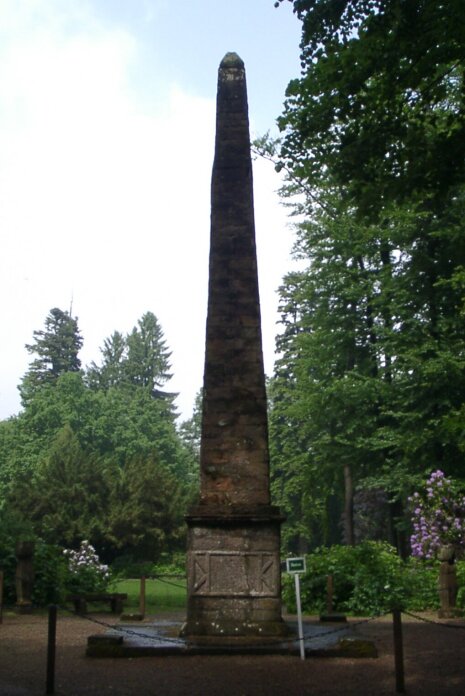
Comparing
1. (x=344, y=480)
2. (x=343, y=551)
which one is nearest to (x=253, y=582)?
(x=343, y=551)

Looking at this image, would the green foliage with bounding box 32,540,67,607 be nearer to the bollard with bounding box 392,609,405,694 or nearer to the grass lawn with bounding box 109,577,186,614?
the grass lawn with bounding box 109,577,186,614

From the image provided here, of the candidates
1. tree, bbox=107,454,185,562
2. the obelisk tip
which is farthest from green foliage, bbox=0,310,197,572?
the obelisk tip

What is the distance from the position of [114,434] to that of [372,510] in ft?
83.5

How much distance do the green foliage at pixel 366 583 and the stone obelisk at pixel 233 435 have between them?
329 inches

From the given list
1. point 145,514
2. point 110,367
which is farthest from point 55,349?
point 145,514

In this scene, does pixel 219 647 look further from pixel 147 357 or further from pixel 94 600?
pixel 147 357

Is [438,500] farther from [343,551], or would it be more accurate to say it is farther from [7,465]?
[7,465]

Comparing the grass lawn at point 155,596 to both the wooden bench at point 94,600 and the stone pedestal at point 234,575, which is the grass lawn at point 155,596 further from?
the stone pedestal at point 234,575

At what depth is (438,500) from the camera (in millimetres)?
23141

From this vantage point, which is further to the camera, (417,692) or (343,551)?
(343,551)

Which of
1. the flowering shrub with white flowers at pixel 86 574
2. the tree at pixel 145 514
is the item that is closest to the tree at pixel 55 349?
the tree at pixel 145 514

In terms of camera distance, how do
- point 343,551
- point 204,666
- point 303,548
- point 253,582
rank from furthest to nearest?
point 303,548, point 343,551, point 253,582, point 204,666

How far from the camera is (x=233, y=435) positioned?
13602 millimetres

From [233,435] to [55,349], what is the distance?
65.5 m
